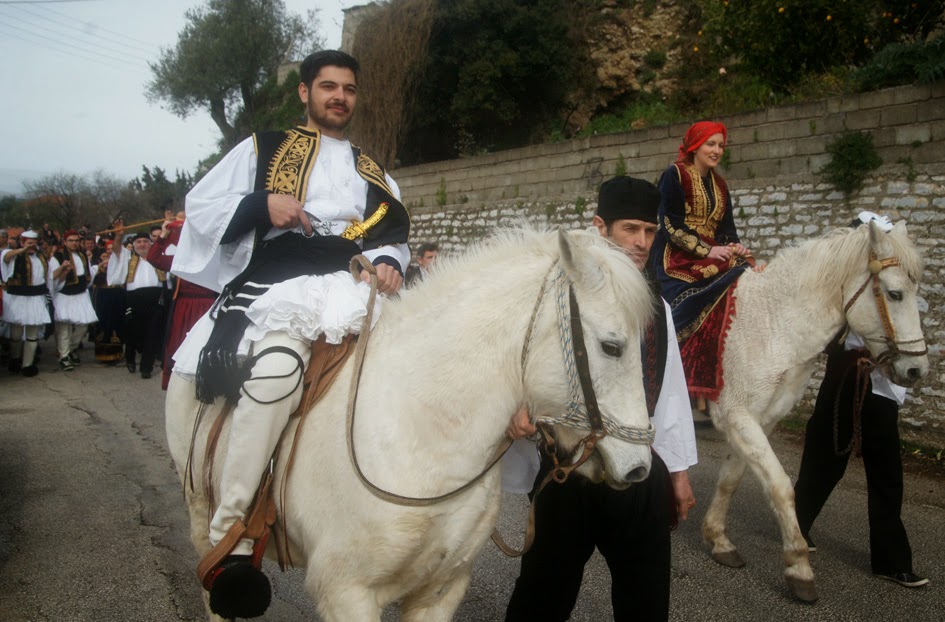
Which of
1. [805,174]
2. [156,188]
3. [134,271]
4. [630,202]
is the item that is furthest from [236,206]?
[156,188]

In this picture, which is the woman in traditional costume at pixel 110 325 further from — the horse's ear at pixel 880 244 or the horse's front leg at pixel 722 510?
the horse's ear at pixel 880 244

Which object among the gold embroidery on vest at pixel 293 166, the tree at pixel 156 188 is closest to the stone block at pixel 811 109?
the gold embroidery on vest at pixel 293 166

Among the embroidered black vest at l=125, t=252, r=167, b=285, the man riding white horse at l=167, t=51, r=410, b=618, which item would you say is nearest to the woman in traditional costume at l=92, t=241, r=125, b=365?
the embroidered black vest at l=125, t=252, r=167, b=285

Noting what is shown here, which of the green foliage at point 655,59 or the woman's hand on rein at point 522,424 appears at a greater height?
the green foliage at point 655,59

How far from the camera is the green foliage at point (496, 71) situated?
65.0 ft

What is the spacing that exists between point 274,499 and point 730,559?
3296mm

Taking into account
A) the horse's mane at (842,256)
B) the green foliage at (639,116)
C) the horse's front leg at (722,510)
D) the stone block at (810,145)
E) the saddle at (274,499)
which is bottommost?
the horse's front leg at (722,510)

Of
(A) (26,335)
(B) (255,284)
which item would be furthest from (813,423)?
(A) (26,335)

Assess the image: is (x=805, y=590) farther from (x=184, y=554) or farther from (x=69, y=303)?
(x=69, y=303)

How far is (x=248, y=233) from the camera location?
3021mm

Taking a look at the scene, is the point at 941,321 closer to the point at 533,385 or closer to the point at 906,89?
the point at 906,89

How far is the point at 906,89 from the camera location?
8188 millimetres

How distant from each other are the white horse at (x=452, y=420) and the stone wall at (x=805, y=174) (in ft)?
12.5

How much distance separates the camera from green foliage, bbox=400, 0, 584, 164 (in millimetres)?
19812
